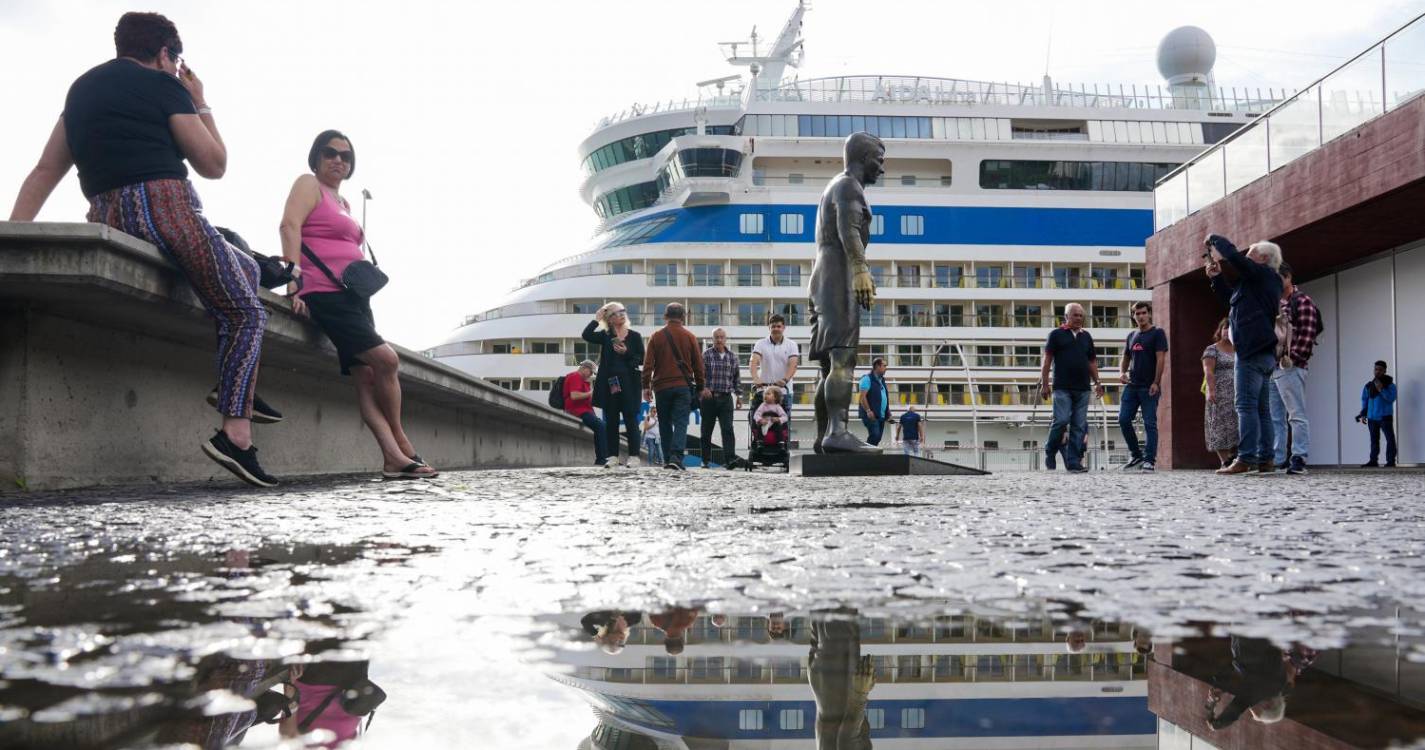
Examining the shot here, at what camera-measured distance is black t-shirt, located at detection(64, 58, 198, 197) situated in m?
3.84

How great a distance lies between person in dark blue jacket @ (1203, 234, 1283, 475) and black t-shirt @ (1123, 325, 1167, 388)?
3325mm

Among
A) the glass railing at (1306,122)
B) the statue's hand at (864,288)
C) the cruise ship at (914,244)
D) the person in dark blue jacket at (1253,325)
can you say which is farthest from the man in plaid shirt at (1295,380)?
the cruise ship at (914,244)

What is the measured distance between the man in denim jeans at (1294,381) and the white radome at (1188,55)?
3472 centimetres

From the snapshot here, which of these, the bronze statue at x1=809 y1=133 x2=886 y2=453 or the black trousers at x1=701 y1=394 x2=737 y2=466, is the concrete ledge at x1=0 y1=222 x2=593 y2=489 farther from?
the black trousers at x1=701 y1=394 x2=737 y2=466

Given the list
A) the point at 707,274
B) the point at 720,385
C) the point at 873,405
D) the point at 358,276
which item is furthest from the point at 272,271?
the point at 707,274

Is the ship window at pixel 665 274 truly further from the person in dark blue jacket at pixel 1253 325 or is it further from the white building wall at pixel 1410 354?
the person in dark blue jacket at pixel 1253 325

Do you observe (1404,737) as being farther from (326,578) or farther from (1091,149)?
(1091,149)

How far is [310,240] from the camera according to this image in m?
4.95

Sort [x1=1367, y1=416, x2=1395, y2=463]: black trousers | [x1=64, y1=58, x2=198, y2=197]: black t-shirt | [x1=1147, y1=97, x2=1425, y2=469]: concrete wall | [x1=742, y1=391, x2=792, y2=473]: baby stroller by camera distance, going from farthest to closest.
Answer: [x1=1367, y1=416, x2=1395, y2=463]: black trousers < [x1=742, y1=391, x2=792, y2=473]: baby stroller < [x1=1147, y1=97, x2=1425, y2=469]: concrete wall < [x1=64, y1=58, x2=198, y2=197]: black t-shirt

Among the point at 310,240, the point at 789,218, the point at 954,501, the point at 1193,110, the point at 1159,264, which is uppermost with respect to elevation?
the point at 1193,110

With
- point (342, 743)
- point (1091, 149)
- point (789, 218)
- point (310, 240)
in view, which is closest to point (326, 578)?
point (342, 743)

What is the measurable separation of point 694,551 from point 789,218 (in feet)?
110

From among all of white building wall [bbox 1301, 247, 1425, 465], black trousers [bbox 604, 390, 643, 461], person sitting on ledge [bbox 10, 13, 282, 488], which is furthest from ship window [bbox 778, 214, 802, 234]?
person sitting on ledge [bbox 10, 13, 282, 488]

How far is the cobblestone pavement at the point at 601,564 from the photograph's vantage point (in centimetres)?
132
